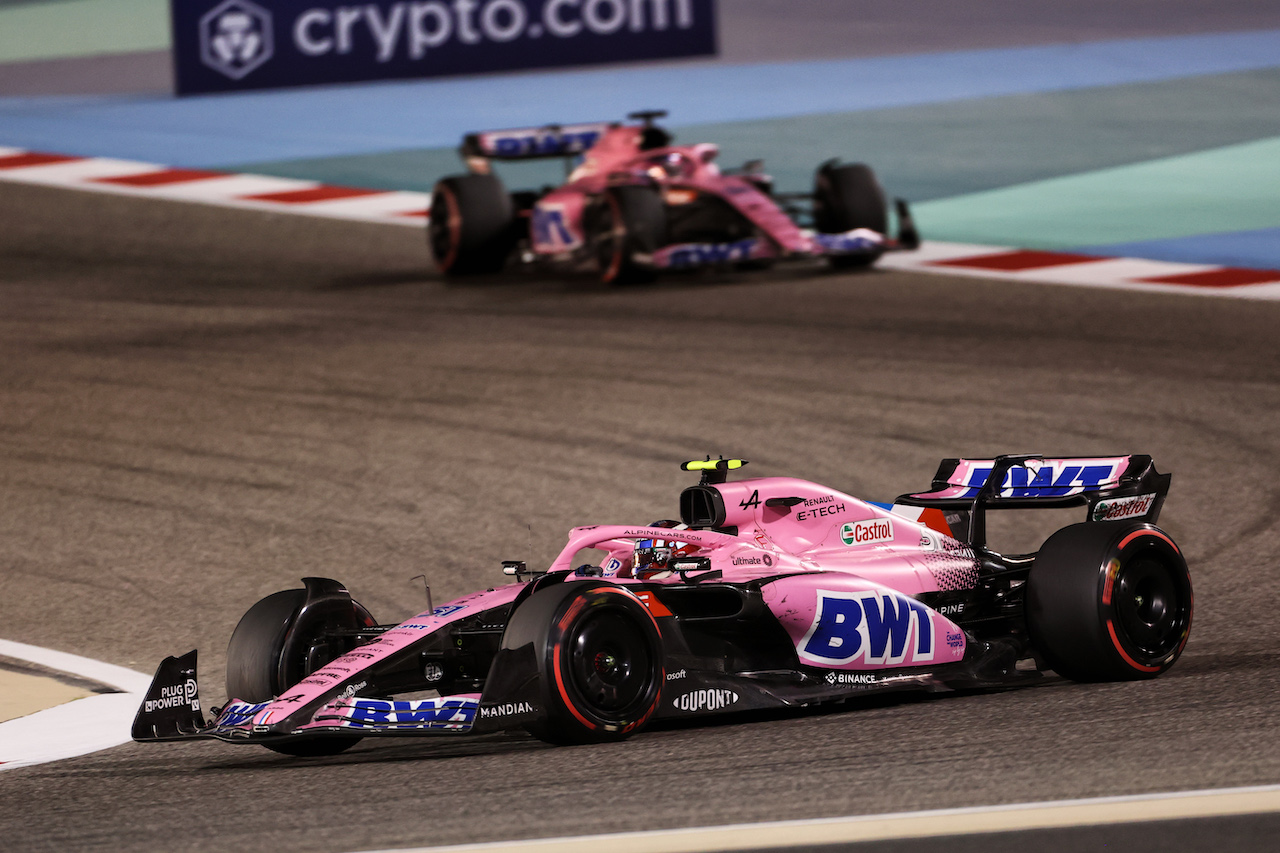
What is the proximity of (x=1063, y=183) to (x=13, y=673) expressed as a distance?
42.5 feet

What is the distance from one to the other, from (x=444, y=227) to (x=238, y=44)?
7.46 m

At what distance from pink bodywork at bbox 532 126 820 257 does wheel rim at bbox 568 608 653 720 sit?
9.20m

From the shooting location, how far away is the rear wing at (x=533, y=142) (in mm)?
15617

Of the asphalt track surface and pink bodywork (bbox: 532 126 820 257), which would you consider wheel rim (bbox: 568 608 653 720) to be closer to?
the asphalt track surface

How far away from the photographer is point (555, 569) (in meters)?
6.29

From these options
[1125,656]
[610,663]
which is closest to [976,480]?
[1125,656]

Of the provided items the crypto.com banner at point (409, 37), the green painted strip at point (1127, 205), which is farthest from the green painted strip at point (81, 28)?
the green painted strip at point (1127, 205)

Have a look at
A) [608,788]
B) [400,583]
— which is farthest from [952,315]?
[608,788]

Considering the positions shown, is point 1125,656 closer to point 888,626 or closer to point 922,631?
point 922,631

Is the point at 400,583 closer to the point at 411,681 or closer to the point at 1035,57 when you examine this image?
the point at 411,681

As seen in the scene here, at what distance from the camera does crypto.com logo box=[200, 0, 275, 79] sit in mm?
21953

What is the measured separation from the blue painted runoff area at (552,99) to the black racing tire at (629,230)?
6265mm

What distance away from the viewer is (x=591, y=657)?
576 centimetres

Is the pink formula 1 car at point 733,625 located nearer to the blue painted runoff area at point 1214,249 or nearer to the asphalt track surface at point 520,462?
the asphalt track surface at point 520,462
